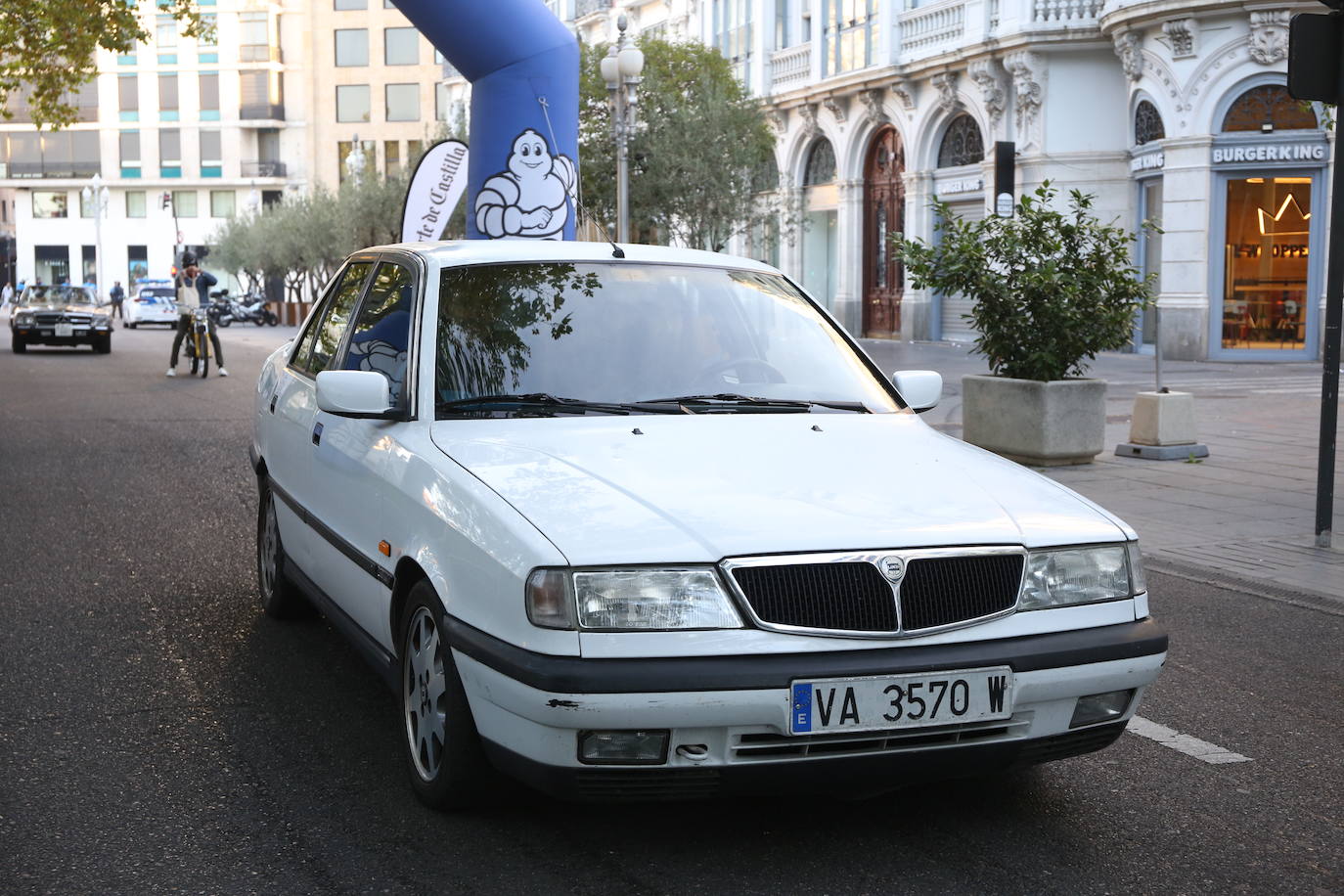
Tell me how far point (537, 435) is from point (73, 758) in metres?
1.65

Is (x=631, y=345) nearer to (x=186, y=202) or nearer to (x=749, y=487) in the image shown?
(x=749, y=487)

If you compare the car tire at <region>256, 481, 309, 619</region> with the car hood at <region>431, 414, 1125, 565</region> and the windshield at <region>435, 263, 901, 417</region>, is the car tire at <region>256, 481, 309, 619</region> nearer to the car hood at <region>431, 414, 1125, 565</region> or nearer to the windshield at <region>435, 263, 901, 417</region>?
the windshield at <region>435, 263, 901, 417</region>

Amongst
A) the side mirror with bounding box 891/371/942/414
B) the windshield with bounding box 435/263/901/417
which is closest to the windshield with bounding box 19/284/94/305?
the windshield with bounding box 435/263/901/417

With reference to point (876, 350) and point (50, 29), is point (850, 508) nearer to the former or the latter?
point (50, 29)

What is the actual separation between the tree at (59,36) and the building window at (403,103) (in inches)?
2586

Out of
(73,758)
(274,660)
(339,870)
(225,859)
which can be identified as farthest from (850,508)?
(274,660)

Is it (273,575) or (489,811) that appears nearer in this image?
(489,811)

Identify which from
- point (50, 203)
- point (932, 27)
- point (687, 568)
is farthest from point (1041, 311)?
point (50, 203)

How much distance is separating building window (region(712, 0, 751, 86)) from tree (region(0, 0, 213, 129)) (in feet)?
65.5

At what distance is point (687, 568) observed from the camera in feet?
11.7

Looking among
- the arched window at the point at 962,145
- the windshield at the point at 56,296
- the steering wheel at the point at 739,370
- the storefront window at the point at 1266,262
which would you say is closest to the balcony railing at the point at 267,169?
the windshield at the point at 56,296

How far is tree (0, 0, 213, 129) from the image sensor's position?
22.5m

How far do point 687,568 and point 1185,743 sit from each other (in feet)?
6.87

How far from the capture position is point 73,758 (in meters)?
4.68
